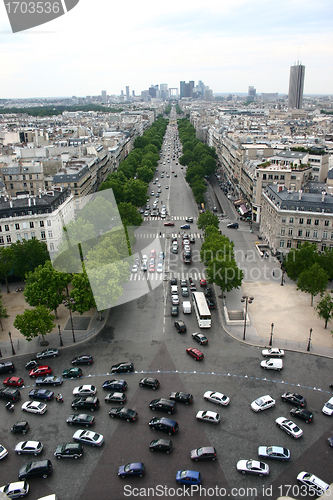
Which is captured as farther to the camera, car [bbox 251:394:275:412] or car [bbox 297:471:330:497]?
car [bbox 251:394:275:412]

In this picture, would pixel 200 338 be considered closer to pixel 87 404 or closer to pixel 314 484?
pixel 87 404

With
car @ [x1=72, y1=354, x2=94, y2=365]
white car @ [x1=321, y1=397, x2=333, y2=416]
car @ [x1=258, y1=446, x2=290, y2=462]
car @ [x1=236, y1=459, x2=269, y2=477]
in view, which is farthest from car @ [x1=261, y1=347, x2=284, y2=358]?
car @ [x1=72, y1=354, x2=94, y2=365]

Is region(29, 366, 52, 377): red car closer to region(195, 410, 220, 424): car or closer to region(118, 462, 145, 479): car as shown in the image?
region(118, 462, 145, 479): car

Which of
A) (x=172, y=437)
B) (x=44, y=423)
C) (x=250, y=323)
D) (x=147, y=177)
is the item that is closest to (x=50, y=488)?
(x=44, y=423)

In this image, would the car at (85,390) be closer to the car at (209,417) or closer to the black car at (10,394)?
the black car at (10,394)

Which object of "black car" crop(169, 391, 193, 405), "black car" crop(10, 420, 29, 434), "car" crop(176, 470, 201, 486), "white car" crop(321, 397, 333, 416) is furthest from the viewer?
"black car" crop(169, 391, 193, 405)

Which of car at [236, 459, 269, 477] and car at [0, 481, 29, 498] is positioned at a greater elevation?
car at [236, 459, 269, 477]
